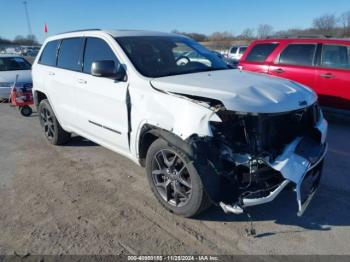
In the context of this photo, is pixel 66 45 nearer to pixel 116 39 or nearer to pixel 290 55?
pixel 116 39

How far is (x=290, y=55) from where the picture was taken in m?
7.57

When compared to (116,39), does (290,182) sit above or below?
below

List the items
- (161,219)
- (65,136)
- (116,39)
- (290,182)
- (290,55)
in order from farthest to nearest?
(290,55) < (65,136) < (116,39) < (161,219) < (290,182)

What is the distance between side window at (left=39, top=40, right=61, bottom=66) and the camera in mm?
5499

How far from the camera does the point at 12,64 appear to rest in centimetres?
1116

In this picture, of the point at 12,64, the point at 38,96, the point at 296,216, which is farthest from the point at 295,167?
the point at 12,64

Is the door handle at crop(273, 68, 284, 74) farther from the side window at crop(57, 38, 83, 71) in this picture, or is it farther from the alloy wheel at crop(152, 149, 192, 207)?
the alloy wheel at crop(152, 149, 192, 207)

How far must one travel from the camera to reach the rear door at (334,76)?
6688 millimetres

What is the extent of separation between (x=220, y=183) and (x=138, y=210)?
3.63ft

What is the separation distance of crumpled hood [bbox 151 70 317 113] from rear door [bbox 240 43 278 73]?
436 cm

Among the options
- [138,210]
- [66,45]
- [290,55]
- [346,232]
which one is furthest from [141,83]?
[290,55]

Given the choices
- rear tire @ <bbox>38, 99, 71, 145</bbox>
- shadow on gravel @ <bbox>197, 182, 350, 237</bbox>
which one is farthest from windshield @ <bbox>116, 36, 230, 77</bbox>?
rear tire @ <bbox>38, 99, 71, 145</bbox>

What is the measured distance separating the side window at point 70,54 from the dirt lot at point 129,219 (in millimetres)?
1538

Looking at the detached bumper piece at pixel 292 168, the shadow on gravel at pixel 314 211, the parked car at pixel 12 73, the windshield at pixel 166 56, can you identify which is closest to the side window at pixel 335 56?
the shadow on gravel at pixel 314 211
